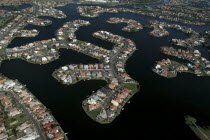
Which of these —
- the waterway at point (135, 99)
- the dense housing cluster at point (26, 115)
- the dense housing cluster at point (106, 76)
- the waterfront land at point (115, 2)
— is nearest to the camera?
the dense housing cluster at point (26, 115)

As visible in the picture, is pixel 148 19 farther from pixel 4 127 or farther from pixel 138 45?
pixel 4 127

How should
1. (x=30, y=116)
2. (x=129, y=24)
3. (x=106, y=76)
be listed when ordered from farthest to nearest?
(x=129, y=24) < (x=106, y=76) < (x=30, y=116)

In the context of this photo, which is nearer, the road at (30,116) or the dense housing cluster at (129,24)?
the road at (30,116)

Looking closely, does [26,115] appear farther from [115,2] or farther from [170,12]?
[115,2]

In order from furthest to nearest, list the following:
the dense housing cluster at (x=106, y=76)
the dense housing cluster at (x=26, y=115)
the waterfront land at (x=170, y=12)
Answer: the waterfront land at (x=170, y=12) → the dense housing cluster at (x=106, y=76) → the dense housing cluster at (x=26, y=115)

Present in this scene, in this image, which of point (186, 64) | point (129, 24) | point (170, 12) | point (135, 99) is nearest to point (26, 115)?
point (135, 99)

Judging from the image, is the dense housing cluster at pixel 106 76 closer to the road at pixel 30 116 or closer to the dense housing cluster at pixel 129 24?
the road at pixel 30 116

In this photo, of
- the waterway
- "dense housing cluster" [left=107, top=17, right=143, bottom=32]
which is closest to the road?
the waterway

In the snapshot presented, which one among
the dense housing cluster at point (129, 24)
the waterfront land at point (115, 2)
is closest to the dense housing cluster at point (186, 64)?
the dense housing cluster at point (129, 24)
